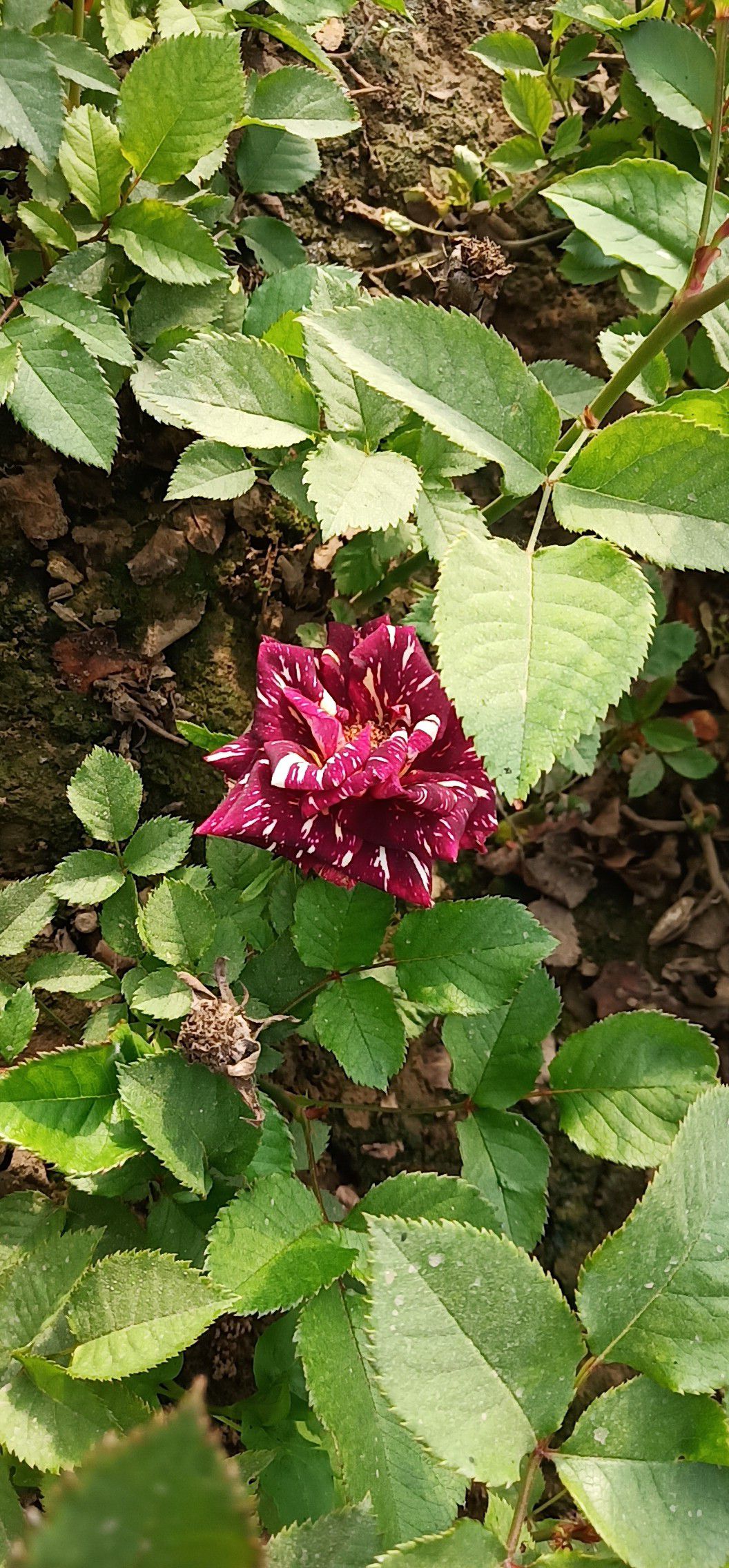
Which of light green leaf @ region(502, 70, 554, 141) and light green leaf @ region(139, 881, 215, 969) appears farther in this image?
light green leaf @ region(502, 70, 554, 141)

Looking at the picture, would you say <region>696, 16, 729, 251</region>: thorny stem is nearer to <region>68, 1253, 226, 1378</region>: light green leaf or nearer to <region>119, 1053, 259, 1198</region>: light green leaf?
<region>119, 1053, 259, 1198</region>: light green leaf

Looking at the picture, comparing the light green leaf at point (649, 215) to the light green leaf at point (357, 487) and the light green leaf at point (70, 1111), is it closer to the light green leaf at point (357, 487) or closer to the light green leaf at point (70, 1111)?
the light green leaf at point (357, 487)

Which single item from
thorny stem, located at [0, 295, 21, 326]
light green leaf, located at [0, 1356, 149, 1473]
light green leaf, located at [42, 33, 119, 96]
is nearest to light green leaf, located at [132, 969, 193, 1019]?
Answer: light green leaf, located at [0, 1356, 149, 1473]

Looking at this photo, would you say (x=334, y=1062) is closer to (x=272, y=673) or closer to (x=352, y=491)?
(x=272, y=673)

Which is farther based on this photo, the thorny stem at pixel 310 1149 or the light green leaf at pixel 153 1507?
the thorny stem at pixel 310 1149

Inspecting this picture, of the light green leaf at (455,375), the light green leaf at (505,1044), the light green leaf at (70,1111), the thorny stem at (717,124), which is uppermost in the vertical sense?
the thorny stem at (717,124)

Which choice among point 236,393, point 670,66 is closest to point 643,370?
point 670,66

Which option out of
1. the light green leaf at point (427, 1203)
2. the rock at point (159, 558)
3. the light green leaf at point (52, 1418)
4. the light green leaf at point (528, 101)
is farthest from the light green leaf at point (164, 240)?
the light green leaf at point (52, 1418)

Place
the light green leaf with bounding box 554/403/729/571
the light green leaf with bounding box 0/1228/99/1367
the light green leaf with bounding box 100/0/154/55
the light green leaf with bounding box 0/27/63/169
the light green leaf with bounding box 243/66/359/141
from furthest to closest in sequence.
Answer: the light green leaf with bounding box 243/66/359/141
the light green leaf with bounding box 100/0/154/55
the light green leaf with bounding box 0/27/63/169
the light green leaf with bounding box 0/1228/99/1367
the light green leaf with bounding box 554/403/729/571
